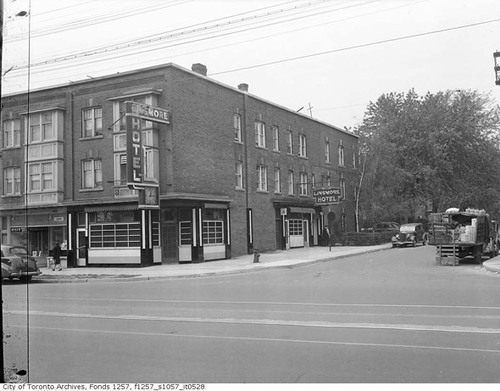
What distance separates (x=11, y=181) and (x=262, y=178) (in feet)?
49.6

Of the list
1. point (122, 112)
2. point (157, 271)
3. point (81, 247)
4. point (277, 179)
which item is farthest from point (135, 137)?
point (277, 179)

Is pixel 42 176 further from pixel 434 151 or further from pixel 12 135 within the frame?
pixel 434 151

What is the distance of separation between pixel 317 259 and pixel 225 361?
67.5 ft

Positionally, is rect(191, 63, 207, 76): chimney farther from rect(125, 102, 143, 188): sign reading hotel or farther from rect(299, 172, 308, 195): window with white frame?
rect(299, 172, 308, 195): window with white frame

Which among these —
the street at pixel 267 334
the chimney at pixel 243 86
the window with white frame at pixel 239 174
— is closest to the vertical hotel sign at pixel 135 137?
the window with white frame at pixel 239 174

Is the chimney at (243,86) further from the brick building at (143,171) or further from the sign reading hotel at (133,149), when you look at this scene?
the sign reading hotel at (133,149)

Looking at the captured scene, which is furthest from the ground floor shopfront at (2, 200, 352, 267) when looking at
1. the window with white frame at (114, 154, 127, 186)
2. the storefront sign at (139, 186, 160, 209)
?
the window with white frame at (114, 154, 127, 186)

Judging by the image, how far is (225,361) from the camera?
6.55 m

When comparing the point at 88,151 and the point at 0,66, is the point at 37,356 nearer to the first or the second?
the point at 0,66

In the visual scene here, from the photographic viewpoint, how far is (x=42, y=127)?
2994 centimetres

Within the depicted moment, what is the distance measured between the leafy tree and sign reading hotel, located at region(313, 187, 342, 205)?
1017cm

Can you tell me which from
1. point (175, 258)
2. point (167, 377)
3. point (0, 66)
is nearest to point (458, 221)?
point (175, 258)

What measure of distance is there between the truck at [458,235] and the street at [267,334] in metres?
6.53

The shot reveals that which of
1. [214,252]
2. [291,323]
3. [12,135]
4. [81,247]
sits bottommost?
[291,323]
